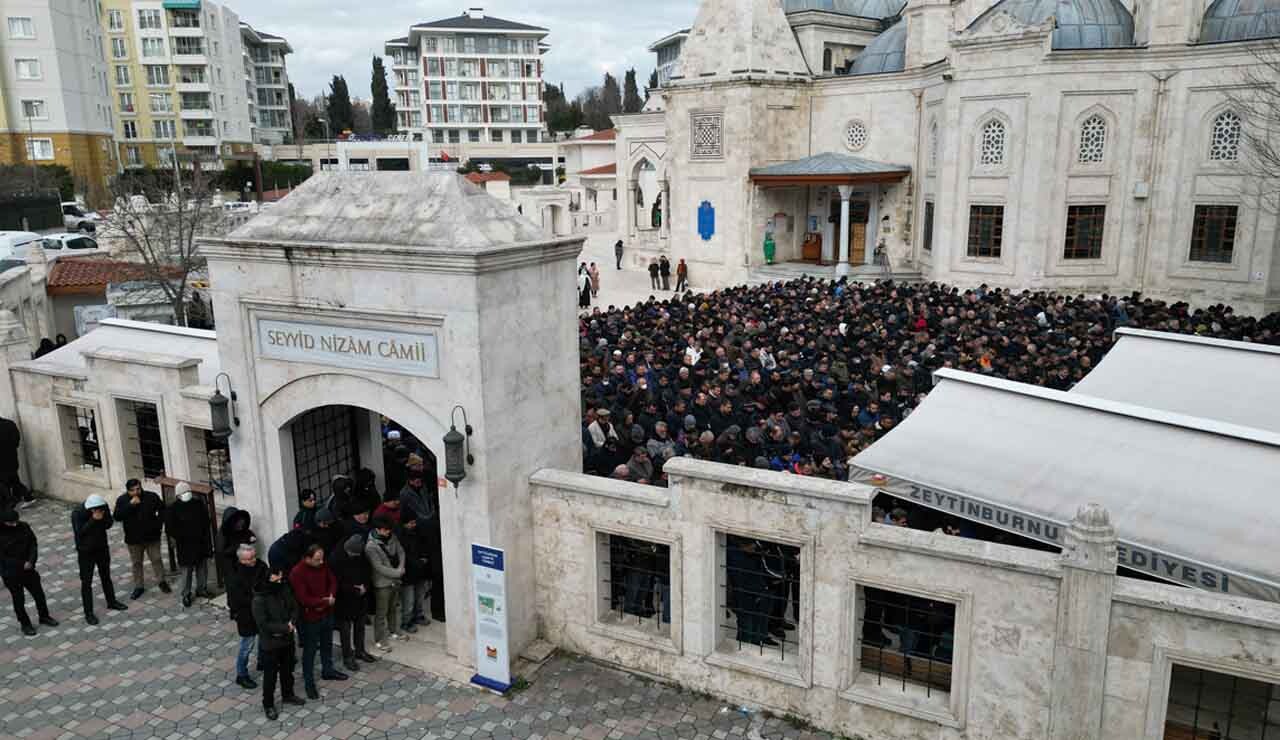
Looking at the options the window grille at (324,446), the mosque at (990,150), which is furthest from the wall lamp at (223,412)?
the mosque at (990,150)

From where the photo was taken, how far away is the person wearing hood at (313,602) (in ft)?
23.4

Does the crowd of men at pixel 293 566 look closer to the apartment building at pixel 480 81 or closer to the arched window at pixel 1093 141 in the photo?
the arched window at pixel 1093 141

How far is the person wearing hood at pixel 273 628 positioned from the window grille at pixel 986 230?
881 inches

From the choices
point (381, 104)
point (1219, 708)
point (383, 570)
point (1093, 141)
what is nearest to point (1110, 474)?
point (1219, 708)

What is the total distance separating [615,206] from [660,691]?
143 feet

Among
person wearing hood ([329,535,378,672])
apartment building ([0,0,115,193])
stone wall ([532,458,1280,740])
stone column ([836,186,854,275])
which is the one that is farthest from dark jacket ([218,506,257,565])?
apartment building ([0,0,115,193])

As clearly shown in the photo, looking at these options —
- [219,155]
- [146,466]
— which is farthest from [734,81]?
[219,155]

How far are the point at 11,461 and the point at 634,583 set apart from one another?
873cm

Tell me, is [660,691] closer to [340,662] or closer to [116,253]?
[340,662]

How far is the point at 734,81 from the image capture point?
28.4 meters

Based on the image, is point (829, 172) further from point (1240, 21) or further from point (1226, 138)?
point (1240, 21)

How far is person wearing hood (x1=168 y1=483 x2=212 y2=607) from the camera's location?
8625mm

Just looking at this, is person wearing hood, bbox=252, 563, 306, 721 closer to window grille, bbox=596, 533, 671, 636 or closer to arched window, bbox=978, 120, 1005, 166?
window grille, bbox=596, 533, 671, 636

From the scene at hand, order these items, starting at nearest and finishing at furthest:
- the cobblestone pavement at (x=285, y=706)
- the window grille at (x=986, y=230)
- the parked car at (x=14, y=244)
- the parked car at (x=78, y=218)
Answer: the cobblestone pavement at (x=285, y=706) → the window grille at (x=986, y=230) → the parked car at (x=14, y=244) → the parked car at (x=78, y=218)
